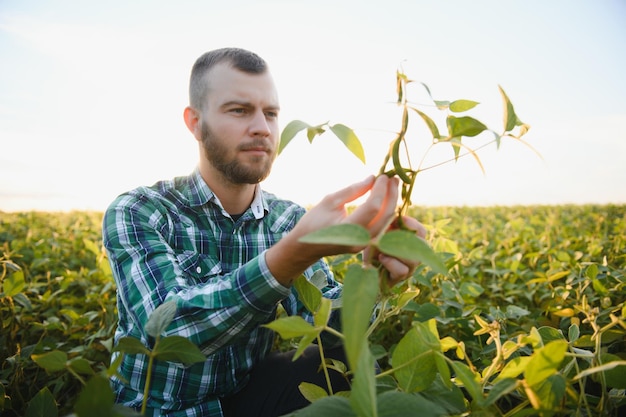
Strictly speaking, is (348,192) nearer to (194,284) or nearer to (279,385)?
(194,284)

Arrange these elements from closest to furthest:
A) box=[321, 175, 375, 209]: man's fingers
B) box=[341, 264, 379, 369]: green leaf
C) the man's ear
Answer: box=[341, 264, 379, 369]: green leaf → box=[321, 175, 375, 209]: man's fingers → the man's ear

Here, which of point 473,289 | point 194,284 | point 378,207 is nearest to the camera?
point 378,207

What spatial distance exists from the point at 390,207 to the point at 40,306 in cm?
217

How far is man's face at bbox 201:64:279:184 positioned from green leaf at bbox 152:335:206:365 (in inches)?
41.0

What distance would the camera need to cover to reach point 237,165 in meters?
1.75

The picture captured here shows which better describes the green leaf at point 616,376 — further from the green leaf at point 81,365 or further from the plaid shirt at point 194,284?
the green leaf at point 81,365

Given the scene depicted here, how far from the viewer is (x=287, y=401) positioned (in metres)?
1.51

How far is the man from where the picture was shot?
942 millimetres

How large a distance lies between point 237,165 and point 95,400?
49.5 inches

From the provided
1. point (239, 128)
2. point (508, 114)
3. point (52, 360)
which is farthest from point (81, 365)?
point (239, 128)

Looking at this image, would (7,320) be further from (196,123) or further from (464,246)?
(464,246)

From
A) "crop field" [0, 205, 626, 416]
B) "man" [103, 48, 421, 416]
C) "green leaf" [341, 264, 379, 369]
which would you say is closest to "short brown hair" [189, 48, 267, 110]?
"man" [103, 48, 421, 416]

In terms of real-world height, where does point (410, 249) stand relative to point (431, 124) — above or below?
below

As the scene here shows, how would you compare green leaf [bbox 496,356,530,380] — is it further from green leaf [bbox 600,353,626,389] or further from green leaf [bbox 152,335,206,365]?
green leaf [bbox 152,335,206,365]
